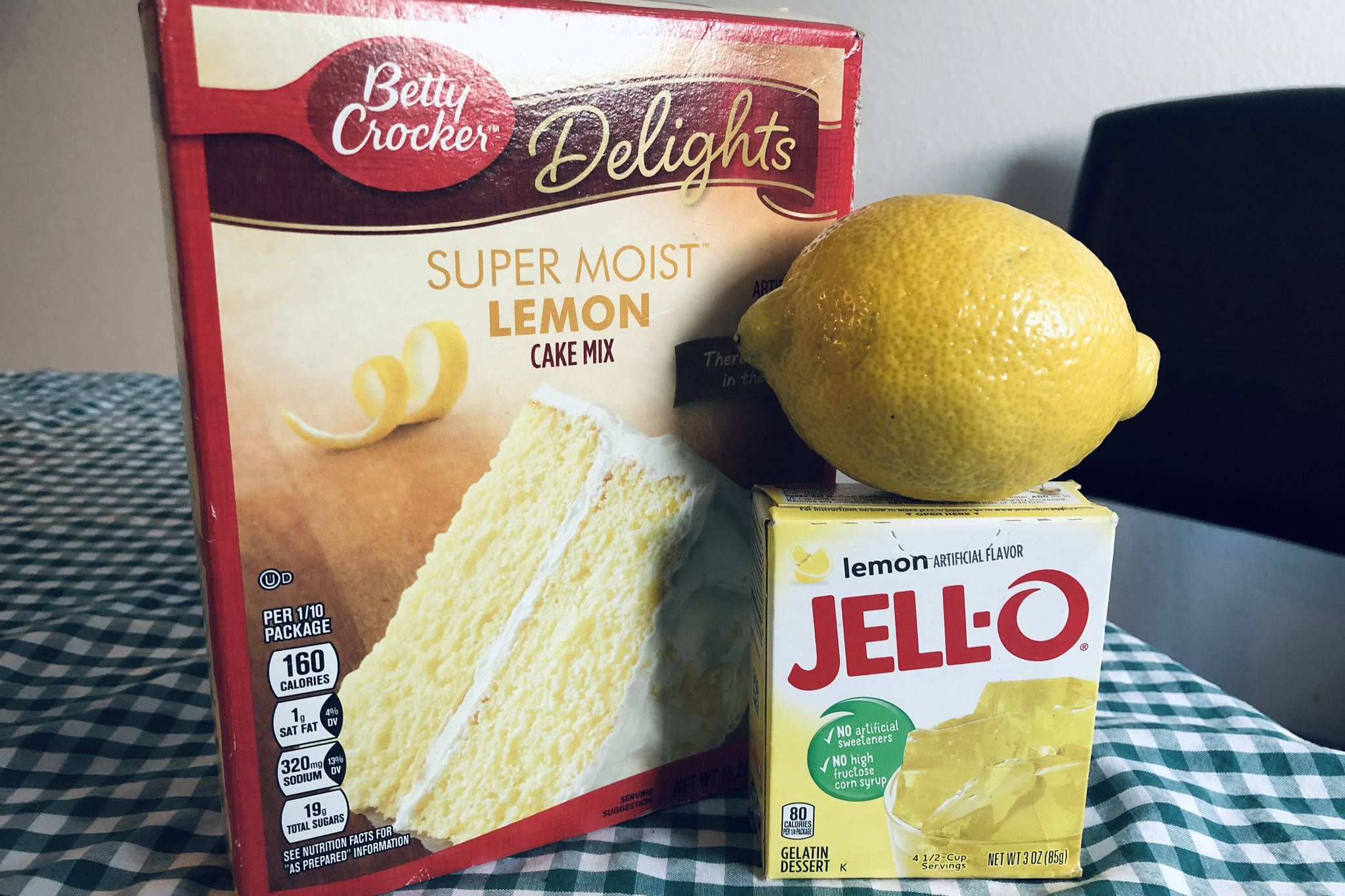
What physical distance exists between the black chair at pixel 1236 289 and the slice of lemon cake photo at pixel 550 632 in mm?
638

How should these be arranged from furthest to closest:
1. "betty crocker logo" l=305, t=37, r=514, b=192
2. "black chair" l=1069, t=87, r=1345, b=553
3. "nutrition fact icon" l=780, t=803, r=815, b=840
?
"black chair" l=1069, t=87, r=1345, b=553, "nutrition fact icon" l=780, t=803, r=815, b=840, "betty crocker logo" l=305, t=37, r=514, b=192

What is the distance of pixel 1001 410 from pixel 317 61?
0.34 meters

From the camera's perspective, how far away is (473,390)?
0.46 metres

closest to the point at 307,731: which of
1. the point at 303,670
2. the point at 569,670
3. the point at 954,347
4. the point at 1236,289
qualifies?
the point at 303,670

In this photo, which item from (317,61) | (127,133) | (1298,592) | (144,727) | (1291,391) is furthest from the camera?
(127,133)

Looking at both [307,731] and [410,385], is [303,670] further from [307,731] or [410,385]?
[410,385]

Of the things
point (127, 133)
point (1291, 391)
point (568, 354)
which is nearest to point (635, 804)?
point (568, 354)

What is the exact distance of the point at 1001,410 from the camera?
41 centimetres

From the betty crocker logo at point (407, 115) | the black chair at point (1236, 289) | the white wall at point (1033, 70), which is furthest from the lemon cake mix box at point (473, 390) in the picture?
the black chair at point (1236, 289)

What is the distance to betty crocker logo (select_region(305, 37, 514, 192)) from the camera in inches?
15.6

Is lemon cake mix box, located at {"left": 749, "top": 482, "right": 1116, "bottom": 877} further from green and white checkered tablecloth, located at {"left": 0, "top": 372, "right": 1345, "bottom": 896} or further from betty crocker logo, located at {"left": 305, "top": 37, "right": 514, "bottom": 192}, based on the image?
betty crocker logo, located at {"left": 305, "top": 37, "right": 514, "bottom": 192}

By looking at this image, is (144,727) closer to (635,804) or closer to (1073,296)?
(635,804)

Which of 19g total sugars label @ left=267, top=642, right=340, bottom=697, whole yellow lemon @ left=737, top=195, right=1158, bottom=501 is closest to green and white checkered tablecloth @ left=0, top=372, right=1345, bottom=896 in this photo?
19g total sugars label @ left=267, top=642, right=340, bottom=697

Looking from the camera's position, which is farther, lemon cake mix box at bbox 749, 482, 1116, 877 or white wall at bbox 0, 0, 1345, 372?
white wall at bbox 0, 0, 1345, 372
